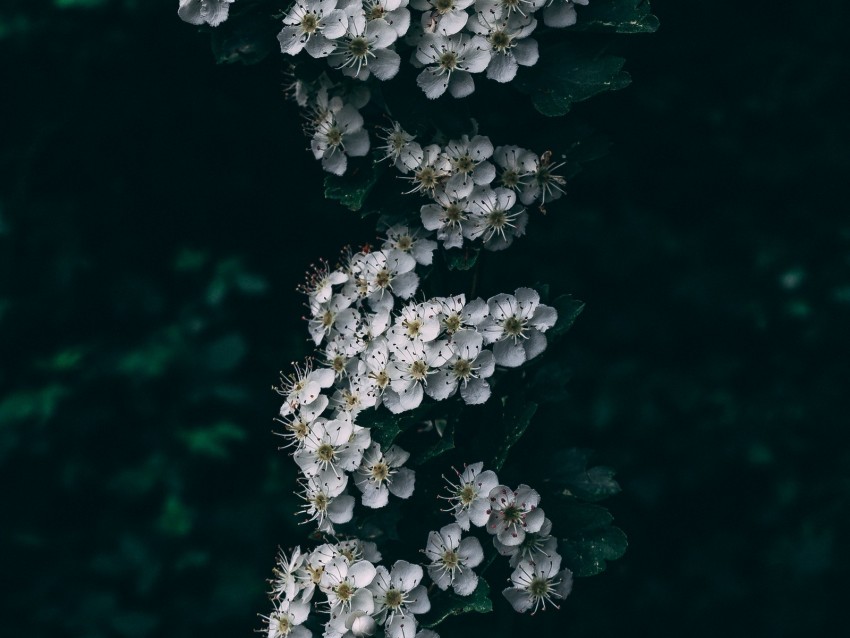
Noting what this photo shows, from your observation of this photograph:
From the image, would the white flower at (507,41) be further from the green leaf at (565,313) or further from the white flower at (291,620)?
the white flower at (291,620)

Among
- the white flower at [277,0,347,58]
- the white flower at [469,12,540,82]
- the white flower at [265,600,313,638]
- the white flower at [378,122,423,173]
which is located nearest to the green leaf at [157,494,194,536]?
the white flower at [265,600,313,638]

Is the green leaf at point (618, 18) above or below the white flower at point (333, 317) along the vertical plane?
above

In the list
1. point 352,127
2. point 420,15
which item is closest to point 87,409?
point 352,127

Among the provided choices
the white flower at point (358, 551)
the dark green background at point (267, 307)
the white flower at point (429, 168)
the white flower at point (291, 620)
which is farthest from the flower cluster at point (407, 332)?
the dark green background at point (267, 307)

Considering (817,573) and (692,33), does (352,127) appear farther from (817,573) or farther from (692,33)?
(817,573)

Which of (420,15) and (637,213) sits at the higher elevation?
(420,15)

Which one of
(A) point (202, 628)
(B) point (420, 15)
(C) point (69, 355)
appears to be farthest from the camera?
(A) point (202, 628)

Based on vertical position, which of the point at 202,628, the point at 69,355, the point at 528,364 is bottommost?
the point at 202,628
